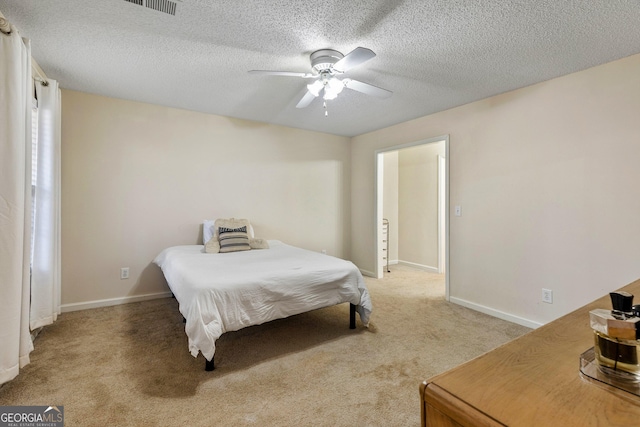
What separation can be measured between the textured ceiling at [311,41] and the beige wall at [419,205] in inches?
87.8

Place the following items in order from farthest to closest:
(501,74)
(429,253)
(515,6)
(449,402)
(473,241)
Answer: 1. (429,253)
2. (473,241)
3. (501,74)
4. (515,6)
5. (449,402)

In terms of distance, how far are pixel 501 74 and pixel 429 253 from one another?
3.29 meters

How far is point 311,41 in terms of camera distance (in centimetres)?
211

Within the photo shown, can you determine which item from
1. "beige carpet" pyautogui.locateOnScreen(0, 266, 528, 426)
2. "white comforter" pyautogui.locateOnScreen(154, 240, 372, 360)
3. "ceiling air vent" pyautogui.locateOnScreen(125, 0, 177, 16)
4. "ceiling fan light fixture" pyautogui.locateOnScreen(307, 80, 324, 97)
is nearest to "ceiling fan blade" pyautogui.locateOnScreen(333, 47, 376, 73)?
"ceiling fan light fixture" pyautogui.locateOnScreen(307, 80, 324, 97)

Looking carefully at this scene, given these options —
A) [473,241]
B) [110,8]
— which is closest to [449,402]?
[110,8]

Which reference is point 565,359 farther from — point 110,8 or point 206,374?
point 110,8

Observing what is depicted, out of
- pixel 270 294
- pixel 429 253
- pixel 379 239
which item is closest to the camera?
pixel 270 294

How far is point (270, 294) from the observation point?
7.41 ft

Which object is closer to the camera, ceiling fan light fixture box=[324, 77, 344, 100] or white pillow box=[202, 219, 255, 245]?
ceiling fan light fixture box=[324, 77, 344, 100]

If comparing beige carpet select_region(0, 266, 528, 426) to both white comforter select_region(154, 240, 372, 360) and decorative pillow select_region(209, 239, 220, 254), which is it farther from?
decorative pillow select_region(209, 239, 220, 254)

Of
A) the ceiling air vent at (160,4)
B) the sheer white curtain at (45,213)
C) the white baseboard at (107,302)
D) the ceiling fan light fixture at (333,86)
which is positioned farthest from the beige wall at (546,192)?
the sheer white curtain at (45,213)

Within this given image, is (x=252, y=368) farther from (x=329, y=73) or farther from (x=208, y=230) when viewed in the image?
(x=329, y=73)

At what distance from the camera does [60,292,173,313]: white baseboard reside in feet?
10.3

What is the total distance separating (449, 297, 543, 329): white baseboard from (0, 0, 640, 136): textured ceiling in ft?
7.47
